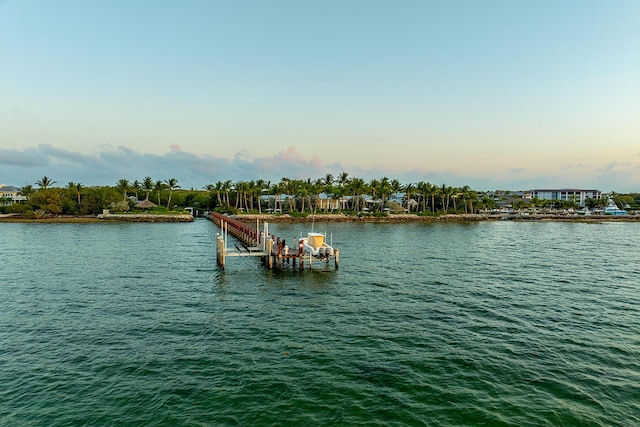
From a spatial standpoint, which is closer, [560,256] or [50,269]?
[50,269]

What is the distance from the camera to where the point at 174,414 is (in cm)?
1170

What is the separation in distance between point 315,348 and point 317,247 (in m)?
19.0

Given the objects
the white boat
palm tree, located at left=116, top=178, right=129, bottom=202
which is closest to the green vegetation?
palm tree, located at left=116, top=178, right=129, bottom=202

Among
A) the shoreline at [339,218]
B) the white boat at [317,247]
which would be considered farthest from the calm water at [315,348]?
Result: the shoreline at [339,218]

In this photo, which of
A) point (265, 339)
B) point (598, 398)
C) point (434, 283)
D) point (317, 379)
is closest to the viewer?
point (598, 398)

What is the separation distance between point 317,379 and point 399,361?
12.1 ft

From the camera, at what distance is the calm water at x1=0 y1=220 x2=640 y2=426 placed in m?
12.1

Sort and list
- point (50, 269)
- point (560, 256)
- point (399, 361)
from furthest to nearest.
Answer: point (560, 256), point (50, 269), point (399, 361)

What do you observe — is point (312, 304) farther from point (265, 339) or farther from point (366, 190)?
point (366, 190)

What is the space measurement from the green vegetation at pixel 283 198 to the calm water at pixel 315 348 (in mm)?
85431

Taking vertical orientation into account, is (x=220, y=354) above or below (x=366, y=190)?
below

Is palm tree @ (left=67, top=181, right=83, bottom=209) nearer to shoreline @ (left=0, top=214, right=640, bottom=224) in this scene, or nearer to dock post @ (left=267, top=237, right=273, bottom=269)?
shoreline @ (left=0, top=214, right=640, bottom=224)

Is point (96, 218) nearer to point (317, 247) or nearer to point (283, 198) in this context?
point (283, 198)

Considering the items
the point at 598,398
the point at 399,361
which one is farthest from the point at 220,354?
the point at 598,398
